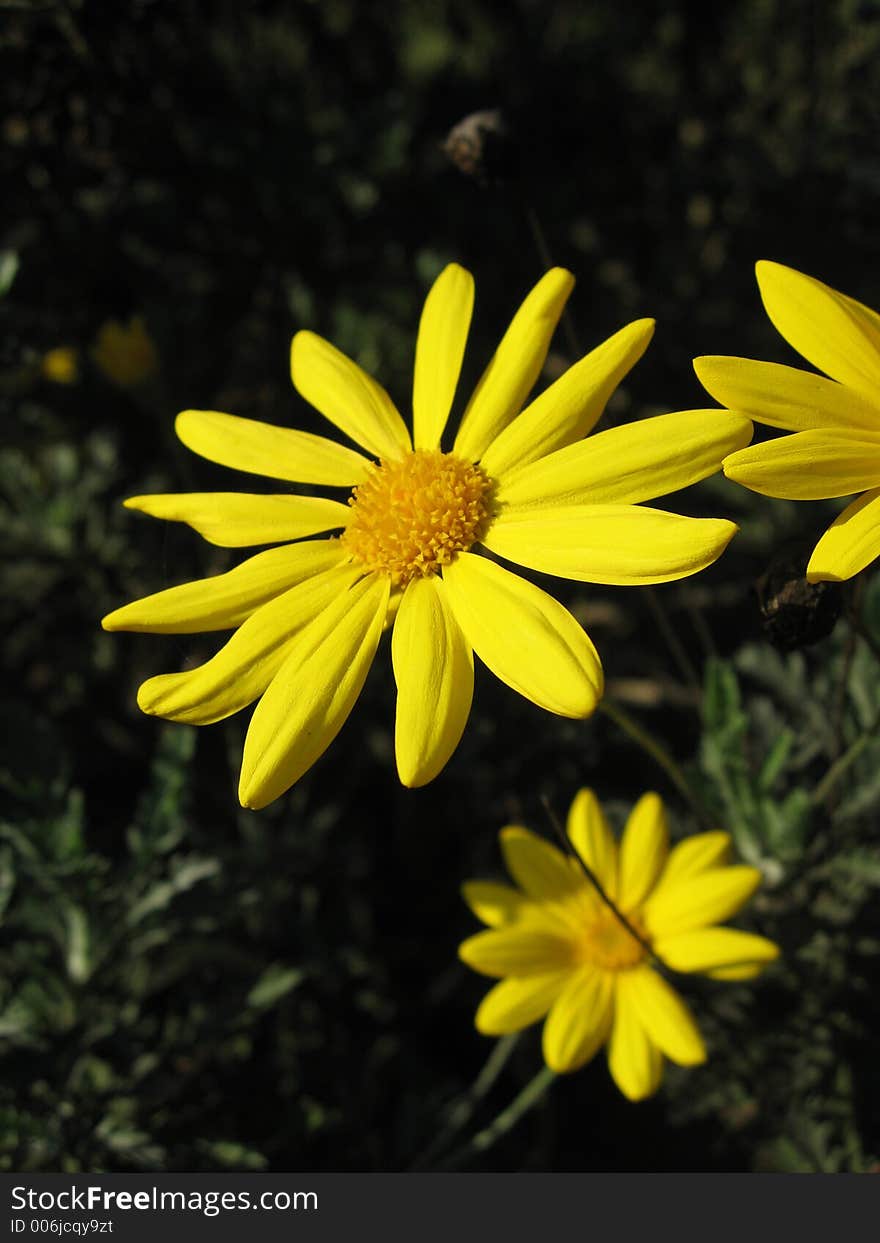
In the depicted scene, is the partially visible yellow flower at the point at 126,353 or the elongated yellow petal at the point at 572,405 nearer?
the elongated yellow petal at the point at 572,405

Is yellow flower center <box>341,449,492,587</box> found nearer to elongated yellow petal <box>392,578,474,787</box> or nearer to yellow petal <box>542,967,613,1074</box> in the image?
elongated yellow petal <box>392,578,474,787</box>

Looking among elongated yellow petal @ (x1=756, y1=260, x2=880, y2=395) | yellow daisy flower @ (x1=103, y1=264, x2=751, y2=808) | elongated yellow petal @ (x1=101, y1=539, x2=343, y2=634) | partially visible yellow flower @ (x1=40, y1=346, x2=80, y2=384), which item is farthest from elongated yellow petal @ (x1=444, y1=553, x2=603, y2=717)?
partially visible yellow flower @ (x1=40, y1=346, x2=80, y2=384)

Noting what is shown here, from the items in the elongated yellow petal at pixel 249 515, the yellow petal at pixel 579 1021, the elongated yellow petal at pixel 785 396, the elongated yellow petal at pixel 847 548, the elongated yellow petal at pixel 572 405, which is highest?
A: the elongated yellow petal at pixel 249 515

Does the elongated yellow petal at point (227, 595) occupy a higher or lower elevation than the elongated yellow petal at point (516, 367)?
lower

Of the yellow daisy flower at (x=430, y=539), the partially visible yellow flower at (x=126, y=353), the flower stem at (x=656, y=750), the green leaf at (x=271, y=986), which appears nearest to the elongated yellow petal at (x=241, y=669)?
the yellow daisy flower at (x=430, y=539)

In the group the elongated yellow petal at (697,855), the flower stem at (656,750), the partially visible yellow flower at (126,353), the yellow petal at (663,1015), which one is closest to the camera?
the flower stem at (656,750)

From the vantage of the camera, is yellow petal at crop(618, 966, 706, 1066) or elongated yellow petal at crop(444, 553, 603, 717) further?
yellow petal at crop(618, 966, 706, 1066)

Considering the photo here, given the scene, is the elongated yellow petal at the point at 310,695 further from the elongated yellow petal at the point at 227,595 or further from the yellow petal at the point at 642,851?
the yellow petal at the point at 642,851
